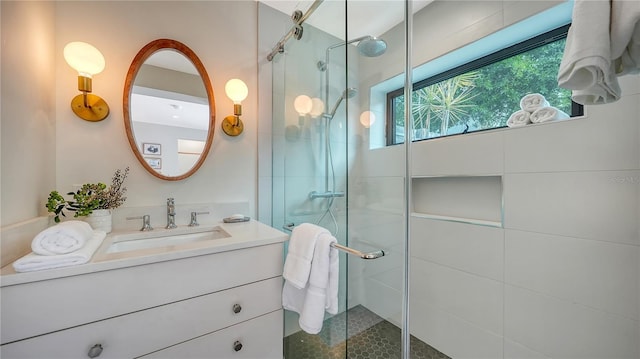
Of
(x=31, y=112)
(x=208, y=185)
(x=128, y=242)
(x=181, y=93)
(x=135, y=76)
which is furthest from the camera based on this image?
(x=208, y=185)

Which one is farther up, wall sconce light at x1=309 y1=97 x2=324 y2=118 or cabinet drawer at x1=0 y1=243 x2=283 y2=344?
wall sconce light at x1=309 y1=97 x2=324 y2=118

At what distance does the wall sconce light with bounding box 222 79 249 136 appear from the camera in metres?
1.54

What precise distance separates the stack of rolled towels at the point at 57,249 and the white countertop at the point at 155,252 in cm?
2

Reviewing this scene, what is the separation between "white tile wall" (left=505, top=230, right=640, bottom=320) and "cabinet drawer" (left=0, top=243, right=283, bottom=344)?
4.35 feet

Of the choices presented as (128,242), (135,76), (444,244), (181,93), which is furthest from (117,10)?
(444,244)

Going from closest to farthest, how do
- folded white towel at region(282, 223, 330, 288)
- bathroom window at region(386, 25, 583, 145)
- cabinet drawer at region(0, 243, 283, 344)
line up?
cabinet drawer at region(0, 243, 283, 344), folded white towel at region(282, 223, 330, 288), bathroom window at region(386, 25, 583, 145)

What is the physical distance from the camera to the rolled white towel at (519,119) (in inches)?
48.4

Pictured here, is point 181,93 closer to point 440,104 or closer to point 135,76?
point 135,76

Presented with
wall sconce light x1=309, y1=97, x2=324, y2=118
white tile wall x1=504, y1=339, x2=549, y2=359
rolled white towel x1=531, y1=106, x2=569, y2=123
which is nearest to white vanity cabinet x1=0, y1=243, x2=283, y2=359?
wall sconce light x1=309, y1=97, x2=324, y2=118

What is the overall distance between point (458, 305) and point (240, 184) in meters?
1.62

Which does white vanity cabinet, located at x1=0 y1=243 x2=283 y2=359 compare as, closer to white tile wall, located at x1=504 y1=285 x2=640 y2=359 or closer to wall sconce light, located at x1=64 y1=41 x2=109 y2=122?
wall sconce light, located at x1=64 y1=41 x2=109 y2=122

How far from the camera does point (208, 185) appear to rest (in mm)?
1509

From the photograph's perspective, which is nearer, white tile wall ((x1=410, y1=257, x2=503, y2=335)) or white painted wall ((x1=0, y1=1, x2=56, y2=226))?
white painted wall ((x1=0, y1=1, x2=56, y2=226))

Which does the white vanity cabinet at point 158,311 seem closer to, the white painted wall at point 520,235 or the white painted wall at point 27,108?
the white painted wall at point 27,108
